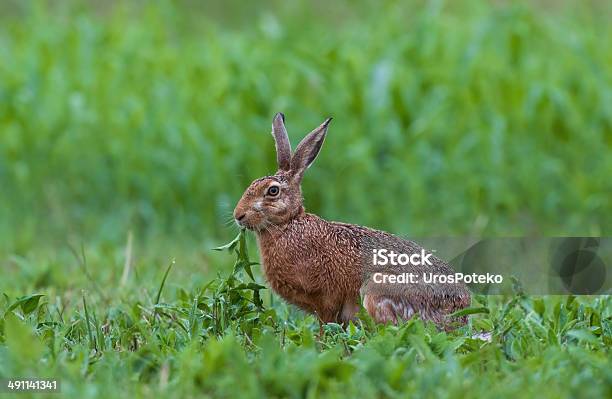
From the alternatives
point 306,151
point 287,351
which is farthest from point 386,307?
point 306,151

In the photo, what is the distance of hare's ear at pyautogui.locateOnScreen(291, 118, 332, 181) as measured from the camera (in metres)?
→ 4.87

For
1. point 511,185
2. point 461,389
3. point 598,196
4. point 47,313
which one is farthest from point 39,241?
point 461,389

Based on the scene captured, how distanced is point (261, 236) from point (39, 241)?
9.91 ft

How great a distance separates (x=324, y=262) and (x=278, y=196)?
384mm

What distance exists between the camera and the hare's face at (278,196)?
15.7ft

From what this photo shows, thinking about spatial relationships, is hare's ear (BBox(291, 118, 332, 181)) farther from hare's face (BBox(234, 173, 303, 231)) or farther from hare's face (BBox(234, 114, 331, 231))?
hare's face (BBox(234, 173, 303, 231))

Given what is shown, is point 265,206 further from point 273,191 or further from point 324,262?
point 324,262

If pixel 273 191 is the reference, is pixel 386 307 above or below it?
below

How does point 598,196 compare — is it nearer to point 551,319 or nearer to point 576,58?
point 576,58

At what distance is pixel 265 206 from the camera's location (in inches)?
189

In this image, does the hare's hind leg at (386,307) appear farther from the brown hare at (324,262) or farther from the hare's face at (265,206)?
the hare's face at (265,206)

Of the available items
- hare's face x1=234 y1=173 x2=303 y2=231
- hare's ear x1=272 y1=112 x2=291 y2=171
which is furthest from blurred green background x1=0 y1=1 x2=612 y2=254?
hare's face x1=234 y1=173 x2=303 y2=231

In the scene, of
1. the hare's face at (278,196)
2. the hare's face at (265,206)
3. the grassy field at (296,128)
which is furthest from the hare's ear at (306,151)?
the grassy field at (296,128)

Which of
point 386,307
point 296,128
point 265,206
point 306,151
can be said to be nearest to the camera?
point 386,307
